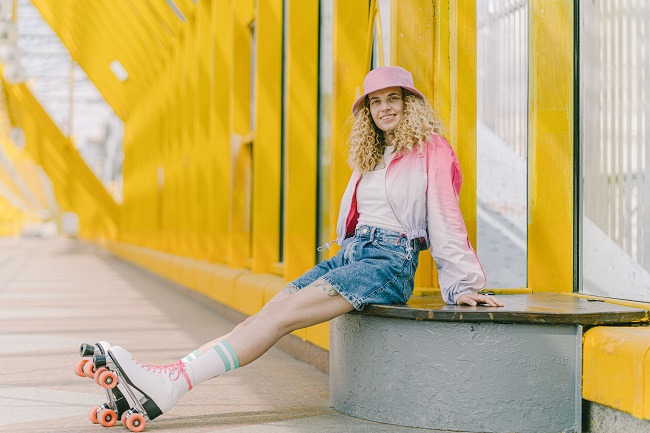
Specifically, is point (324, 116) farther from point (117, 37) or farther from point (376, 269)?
point (117, 37)

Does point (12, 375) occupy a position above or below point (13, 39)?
below

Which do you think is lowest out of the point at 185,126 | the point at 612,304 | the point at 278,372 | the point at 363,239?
the point at 278,372

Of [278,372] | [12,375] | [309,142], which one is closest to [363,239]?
[278,372]

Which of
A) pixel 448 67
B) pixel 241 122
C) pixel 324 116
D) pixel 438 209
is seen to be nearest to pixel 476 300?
pixel 438 209

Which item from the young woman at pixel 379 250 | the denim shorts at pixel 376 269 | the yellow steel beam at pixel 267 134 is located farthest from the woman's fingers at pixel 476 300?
the yellow steel beam at pixel 267 134

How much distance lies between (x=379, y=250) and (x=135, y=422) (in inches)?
46.9

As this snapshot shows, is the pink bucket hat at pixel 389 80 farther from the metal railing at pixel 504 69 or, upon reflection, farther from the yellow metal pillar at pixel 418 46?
the metal railing at pixel 504 69

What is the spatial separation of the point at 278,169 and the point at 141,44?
954cm

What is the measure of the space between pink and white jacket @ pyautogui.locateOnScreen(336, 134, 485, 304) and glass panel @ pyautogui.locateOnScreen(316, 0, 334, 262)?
10.2 feet

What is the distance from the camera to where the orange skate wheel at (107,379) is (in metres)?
3.75

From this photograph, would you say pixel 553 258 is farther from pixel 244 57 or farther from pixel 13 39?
pixel 13 39

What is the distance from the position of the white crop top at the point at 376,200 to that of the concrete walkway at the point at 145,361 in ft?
2.72

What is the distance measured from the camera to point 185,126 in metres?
13.2

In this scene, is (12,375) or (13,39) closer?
(12,375)
